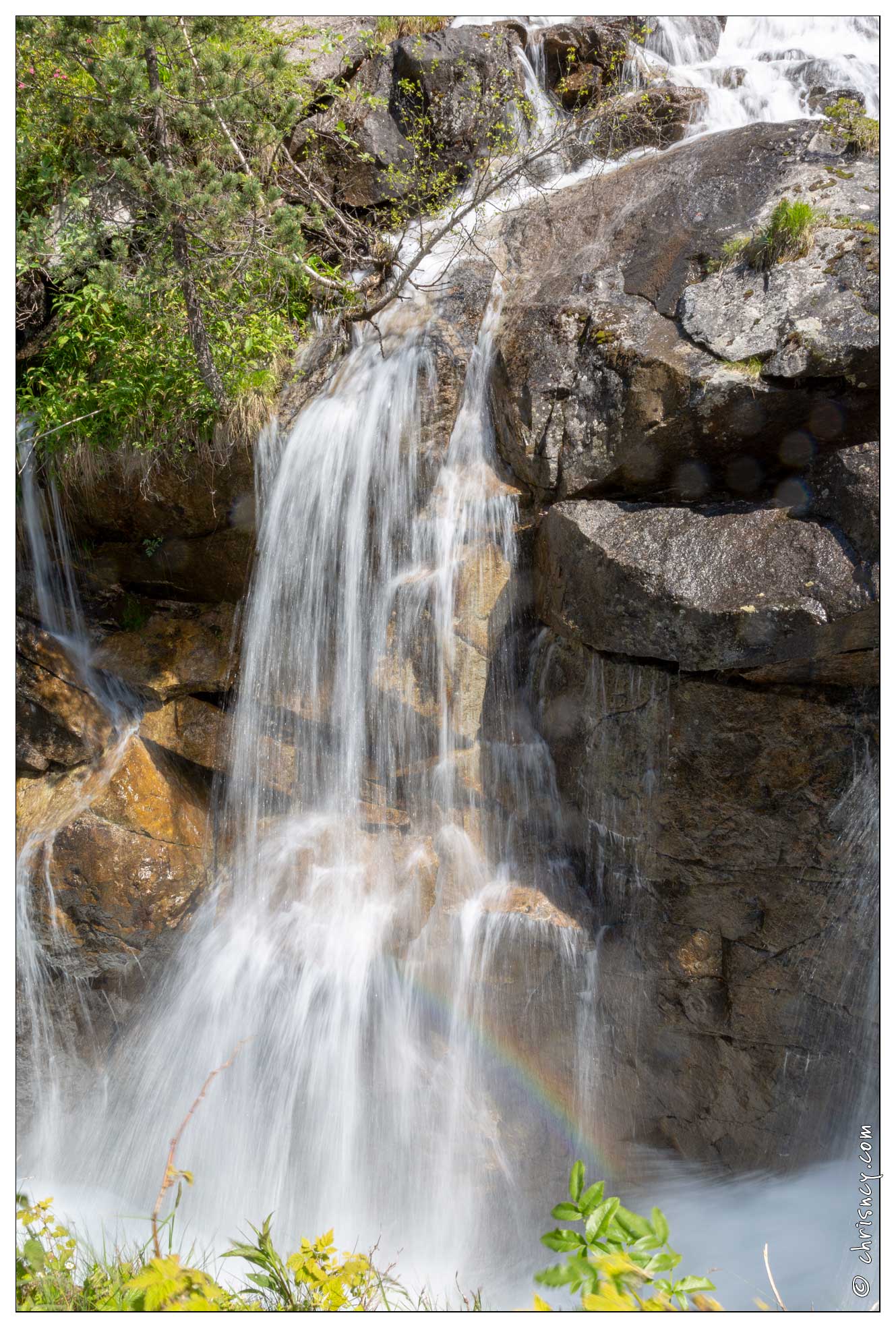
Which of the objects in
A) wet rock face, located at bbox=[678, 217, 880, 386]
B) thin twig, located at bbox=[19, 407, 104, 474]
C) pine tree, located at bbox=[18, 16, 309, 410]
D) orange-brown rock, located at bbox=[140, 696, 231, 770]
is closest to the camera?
wet rock face, located at bbox=[678, 217, 880, 386]

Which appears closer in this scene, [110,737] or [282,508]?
[282,508]

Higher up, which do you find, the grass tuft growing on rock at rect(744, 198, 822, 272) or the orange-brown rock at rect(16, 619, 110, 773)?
the grass tuft growing on rock at rect(744, 198, 822, 272)

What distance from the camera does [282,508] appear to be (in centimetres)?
545

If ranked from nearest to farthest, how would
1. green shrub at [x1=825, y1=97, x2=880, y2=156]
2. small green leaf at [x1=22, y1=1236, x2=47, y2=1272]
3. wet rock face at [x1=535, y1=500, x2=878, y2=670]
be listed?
small green leaf at [x1=22, y1=1236, x2=47, y2=1272] < wet rock face at [x1=535, y1=500, x2=878, y2=670] < green shrub at [x1=825, y1=97, x2=880, y2=156]

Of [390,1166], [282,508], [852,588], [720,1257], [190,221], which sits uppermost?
[190,221]

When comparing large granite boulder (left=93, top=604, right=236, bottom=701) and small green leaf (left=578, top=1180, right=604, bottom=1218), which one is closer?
small green leaf (left=578, top=1180, right=604, bottom=1218)

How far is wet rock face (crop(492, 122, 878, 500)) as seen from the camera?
4.14 metres

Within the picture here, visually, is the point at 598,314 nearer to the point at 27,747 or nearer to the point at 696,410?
the point at 696,410

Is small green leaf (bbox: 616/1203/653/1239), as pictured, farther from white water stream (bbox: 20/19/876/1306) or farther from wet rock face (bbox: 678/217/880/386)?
wet rock face (bbox: 678/217/880/386)

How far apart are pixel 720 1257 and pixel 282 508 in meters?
5.19

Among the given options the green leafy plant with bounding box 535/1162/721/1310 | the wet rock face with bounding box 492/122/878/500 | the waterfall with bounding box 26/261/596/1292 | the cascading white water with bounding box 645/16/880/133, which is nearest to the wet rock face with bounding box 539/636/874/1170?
the waterfall with bounding box 26/261/596/1292

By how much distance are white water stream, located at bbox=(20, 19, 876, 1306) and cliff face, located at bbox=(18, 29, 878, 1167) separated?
0.08 m

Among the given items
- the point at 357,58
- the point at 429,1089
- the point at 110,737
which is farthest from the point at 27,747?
the point at 357,58

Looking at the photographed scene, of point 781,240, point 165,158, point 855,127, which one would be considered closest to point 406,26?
point 165,158
